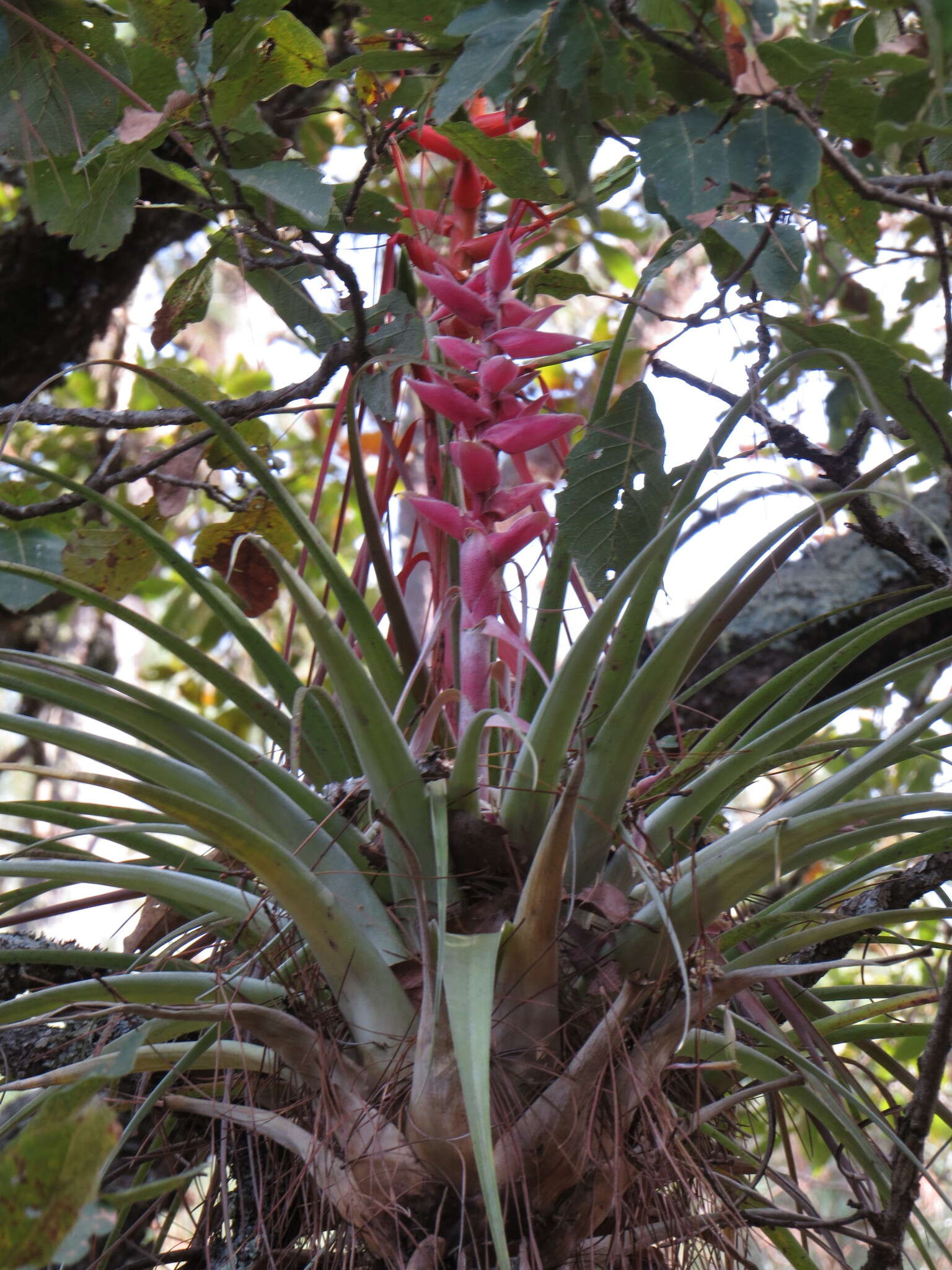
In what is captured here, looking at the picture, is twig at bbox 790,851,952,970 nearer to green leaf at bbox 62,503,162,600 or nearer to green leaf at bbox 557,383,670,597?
green leaf at bbox 557,383,670,597

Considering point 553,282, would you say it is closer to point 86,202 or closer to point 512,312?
point 512,312

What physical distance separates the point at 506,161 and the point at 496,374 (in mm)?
177

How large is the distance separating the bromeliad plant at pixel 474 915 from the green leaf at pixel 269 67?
182 millimetres

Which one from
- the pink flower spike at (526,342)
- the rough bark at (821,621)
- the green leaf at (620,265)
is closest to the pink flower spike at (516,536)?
the pink flower spike at (526,342)

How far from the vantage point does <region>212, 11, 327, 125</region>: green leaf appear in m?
0.73

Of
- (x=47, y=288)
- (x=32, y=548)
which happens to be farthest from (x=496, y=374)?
(x=47, y=288)

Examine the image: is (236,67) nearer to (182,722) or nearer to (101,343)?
(182,722)

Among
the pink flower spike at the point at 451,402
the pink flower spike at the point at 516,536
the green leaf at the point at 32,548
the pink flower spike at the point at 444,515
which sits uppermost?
the green leaf at the point at 32,548

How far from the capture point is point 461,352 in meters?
0.72

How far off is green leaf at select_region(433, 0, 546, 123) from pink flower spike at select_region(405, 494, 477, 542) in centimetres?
23

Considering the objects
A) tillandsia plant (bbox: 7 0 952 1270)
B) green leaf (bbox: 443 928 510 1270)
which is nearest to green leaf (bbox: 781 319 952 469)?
tillandsia plant (bbox: 7 0 952 1270)

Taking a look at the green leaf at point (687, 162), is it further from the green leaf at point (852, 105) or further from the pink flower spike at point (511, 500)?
the pink flower spike at point (511, 500)

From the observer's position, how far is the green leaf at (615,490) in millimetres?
738

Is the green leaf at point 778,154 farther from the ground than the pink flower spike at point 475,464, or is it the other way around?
the green leaf at point 778,154
